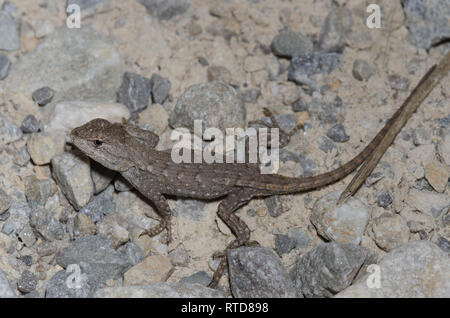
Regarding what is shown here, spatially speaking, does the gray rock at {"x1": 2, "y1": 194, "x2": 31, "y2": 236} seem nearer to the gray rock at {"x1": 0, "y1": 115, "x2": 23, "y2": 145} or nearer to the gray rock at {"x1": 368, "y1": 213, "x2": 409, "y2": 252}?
the gray rock at {"x1": 0, "y1": 115, "x2": 23, "y2": 145}

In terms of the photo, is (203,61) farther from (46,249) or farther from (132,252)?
(46,249)

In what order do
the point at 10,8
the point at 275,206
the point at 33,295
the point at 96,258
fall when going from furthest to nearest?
the point at 10,8 < the point at 275,206 < the point at 96,258 < the point at 33,295

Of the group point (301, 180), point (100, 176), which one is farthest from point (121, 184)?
point (301, 180)

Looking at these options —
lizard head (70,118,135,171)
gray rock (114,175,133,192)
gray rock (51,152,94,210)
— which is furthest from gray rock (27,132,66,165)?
gray rock (114,175,133,192)

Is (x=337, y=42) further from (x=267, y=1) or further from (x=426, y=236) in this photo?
(x=426, y=236)

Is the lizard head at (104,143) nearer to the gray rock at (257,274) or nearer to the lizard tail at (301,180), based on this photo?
the lizard tail at (301,180)

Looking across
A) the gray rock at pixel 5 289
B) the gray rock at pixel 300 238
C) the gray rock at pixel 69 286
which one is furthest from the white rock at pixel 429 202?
the gray rock at pixel 5 289

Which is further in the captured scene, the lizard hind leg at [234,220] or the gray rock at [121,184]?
the gray rock at [121,184]
